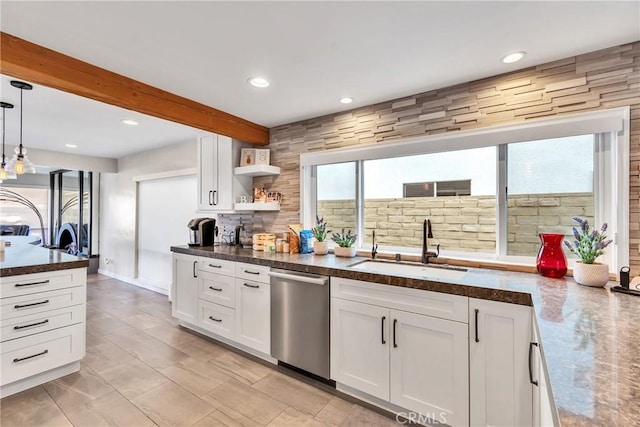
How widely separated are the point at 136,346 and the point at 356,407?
7.48 ft

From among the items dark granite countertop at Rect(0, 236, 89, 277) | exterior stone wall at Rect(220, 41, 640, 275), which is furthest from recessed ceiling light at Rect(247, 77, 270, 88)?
dark granite countertop at Rect(0, 236, 89, 277)

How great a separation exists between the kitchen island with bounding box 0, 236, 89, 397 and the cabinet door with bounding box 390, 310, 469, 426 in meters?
2.54

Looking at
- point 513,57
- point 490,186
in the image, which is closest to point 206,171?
point 490,186

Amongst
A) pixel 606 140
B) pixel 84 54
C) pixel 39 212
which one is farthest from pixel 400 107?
pixel 39 212

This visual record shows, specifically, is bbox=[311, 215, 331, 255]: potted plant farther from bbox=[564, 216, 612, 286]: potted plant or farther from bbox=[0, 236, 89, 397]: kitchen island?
bbox=[0, 236, 89, 397]: kitchen island

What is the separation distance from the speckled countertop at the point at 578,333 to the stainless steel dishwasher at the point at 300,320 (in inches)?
6.3

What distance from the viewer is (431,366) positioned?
1763 mm

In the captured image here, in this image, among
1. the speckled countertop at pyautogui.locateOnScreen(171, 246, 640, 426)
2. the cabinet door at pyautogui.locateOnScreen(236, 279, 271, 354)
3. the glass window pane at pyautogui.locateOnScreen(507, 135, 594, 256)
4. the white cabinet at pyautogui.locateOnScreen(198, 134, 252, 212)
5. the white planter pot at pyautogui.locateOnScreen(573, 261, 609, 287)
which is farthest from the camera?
the white cabinet at pyautogui.locateOnScreen(198, 134, 252, 212)

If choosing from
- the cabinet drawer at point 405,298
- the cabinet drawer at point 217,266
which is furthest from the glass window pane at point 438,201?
the cabinet drawer at point 217,266

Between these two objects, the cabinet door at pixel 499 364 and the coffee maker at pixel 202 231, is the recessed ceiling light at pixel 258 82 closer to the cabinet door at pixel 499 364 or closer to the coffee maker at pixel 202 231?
the coffee maker at pixel 202 231

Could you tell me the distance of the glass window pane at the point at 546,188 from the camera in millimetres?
1980

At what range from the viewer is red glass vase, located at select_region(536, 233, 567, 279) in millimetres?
1885

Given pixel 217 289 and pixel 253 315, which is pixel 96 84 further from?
pixel 253 315

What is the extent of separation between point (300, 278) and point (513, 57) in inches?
83.8
